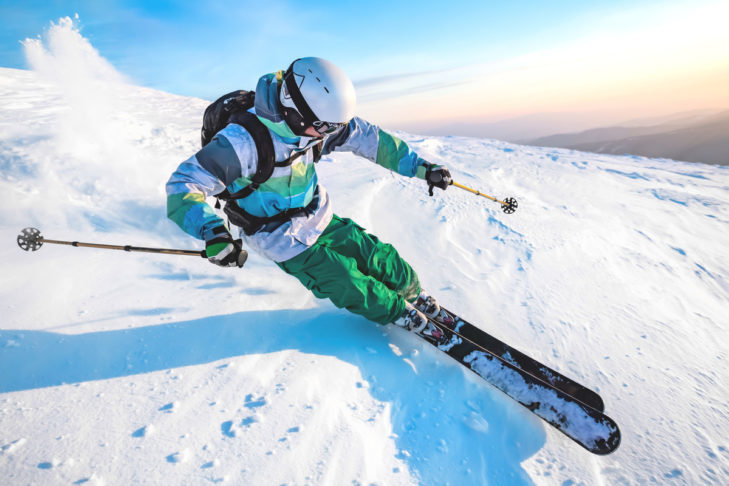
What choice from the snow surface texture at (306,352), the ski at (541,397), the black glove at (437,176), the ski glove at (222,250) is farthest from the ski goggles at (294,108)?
the ski at (541,397)

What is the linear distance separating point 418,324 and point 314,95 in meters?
1.76

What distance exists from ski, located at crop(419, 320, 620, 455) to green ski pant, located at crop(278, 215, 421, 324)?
40cm

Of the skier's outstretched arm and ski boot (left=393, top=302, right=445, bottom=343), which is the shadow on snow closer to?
ski boot (left=393, top=302, right=445, bottom=343)

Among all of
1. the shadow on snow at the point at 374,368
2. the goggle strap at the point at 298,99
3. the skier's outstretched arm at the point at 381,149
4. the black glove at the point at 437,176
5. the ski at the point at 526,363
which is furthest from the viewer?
the black glove at the point at 437,176

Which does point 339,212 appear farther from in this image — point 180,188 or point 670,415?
point 670,415

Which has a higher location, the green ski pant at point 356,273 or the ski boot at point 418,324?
the green ski pant at point 356,273

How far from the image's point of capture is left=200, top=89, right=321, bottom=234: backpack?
218 cm

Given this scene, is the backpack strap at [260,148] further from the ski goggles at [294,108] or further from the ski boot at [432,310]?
the ski boot at [432,310]

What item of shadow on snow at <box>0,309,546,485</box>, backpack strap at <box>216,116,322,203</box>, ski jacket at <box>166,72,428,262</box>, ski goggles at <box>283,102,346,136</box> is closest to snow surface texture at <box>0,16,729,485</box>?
shadow on snow at <box>0,309,546,485</box>

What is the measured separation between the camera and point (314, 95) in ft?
7.02

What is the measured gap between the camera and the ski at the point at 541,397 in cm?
194

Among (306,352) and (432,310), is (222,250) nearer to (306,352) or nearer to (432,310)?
(306,352)

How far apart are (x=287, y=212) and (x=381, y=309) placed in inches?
39.6

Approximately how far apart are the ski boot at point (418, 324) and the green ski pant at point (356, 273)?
62 mm
